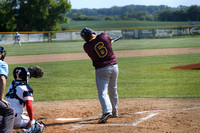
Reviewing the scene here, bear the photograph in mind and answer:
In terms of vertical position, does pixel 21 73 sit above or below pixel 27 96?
above

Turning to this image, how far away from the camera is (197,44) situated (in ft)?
78.7

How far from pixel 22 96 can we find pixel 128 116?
2.22m

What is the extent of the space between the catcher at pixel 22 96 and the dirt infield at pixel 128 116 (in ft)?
1.87

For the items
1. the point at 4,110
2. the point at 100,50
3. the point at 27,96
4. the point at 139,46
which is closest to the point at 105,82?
the point at 100,50

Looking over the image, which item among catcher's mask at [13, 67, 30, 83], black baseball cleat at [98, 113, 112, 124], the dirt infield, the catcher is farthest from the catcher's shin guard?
black baseball cleat at [98, 113, 112, 124]

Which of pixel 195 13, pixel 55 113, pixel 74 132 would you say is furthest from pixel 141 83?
pixel 74 132

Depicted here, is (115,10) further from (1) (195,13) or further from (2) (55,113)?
(2) (55,113)

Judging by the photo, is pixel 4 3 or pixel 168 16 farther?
pixel 4 3

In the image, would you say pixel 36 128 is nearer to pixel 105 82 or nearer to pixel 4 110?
pixel 4 110

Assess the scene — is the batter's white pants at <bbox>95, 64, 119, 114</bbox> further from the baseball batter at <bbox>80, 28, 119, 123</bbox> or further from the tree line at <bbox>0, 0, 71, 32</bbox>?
the tree line at <bbox>0, 0, 71, 32</bbox>

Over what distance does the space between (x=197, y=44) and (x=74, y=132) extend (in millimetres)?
21269

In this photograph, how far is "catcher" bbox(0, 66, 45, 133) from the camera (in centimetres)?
414

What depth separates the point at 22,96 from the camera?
419 centimetres

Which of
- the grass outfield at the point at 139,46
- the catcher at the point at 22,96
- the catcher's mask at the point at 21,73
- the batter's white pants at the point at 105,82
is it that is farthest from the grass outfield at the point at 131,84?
the grass outfield at the point at 139,46
